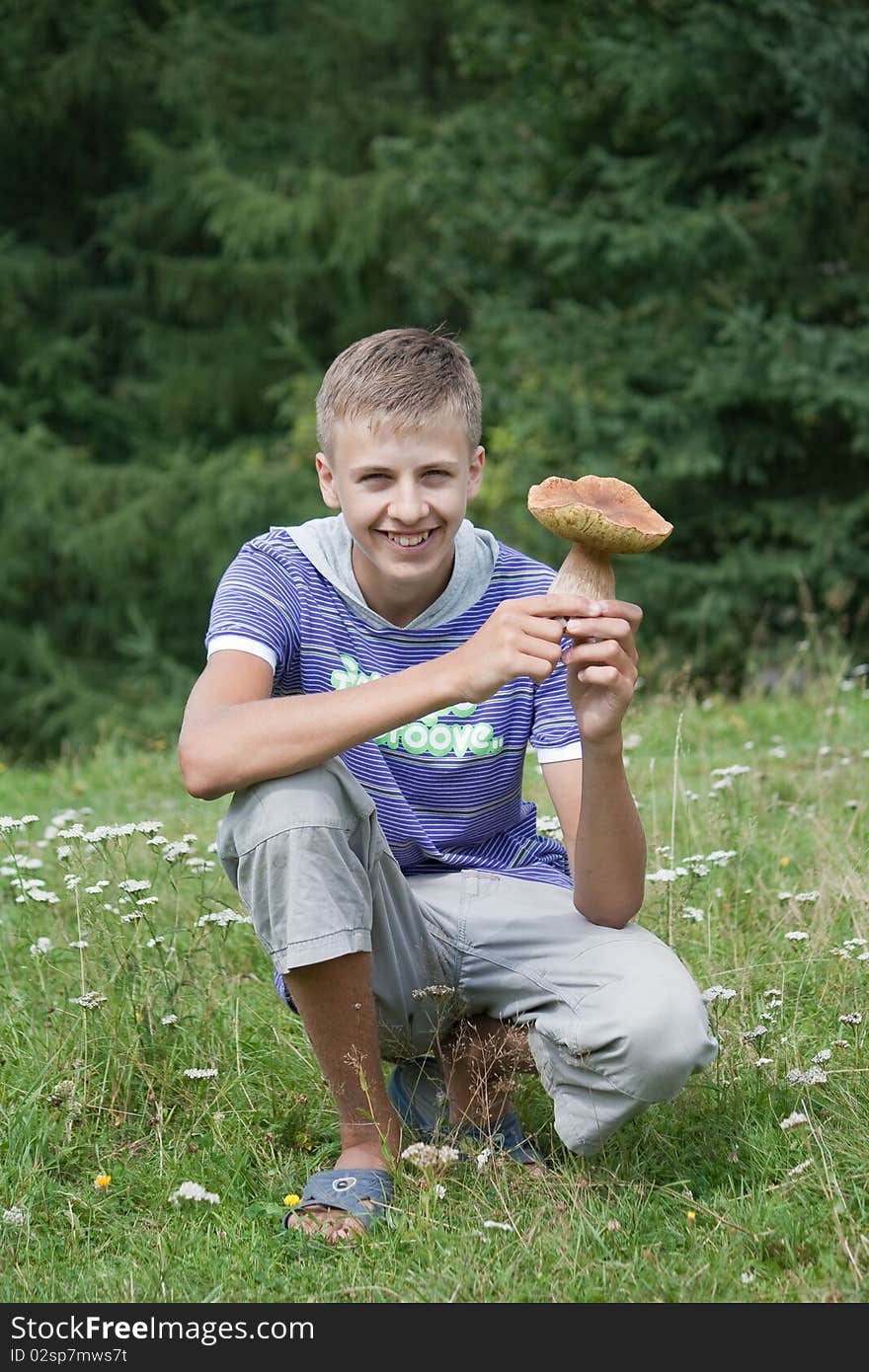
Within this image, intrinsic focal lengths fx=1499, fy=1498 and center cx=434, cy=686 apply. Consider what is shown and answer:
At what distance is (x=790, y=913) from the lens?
355cm

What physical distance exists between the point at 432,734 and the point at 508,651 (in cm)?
53

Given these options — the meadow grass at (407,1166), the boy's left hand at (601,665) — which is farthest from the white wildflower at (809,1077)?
the boy's left hand at (601,665)

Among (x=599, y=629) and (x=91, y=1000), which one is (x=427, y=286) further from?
(x=599, y=629)

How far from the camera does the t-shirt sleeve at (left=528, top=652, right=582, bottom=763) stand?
289 cm

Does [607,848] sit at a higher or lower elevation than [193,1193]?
higher

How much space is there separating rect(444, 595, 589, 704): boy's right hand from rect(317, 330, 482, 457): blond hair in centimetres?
52

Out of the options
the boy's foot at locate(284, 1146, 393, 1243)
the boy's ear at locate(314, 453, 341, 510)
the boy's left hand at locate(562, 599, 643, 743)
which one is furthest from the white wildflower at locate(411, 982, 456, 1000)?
the boy's ear at locate(314, 453, 341, 510)

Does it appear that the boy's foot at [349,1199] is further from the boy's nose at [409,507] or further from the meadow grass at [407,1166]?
the boy's nose at [409,507]

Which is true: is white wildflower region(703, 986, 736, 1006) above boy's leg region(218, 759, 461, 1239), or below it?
below

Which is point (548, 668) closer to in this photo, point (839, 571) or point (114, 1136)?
point (114, 1136)

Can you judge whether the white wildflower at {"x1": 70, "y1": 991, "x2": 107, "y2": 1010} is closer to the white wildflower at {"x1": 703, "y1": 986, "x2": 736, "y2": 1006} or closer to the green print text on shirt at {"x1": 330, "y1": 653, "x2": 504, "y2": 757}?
the green print text on shirt at {"x1": 330, "y1": 653, "x2": 504, "y2": 757}

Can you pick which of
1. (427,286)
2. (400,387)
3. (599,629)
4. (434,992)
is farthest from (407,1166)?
(427,286)

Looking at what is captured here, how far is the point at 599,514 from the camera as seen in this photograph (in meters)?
2.37

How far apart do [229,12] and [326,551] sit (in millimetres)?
16638
